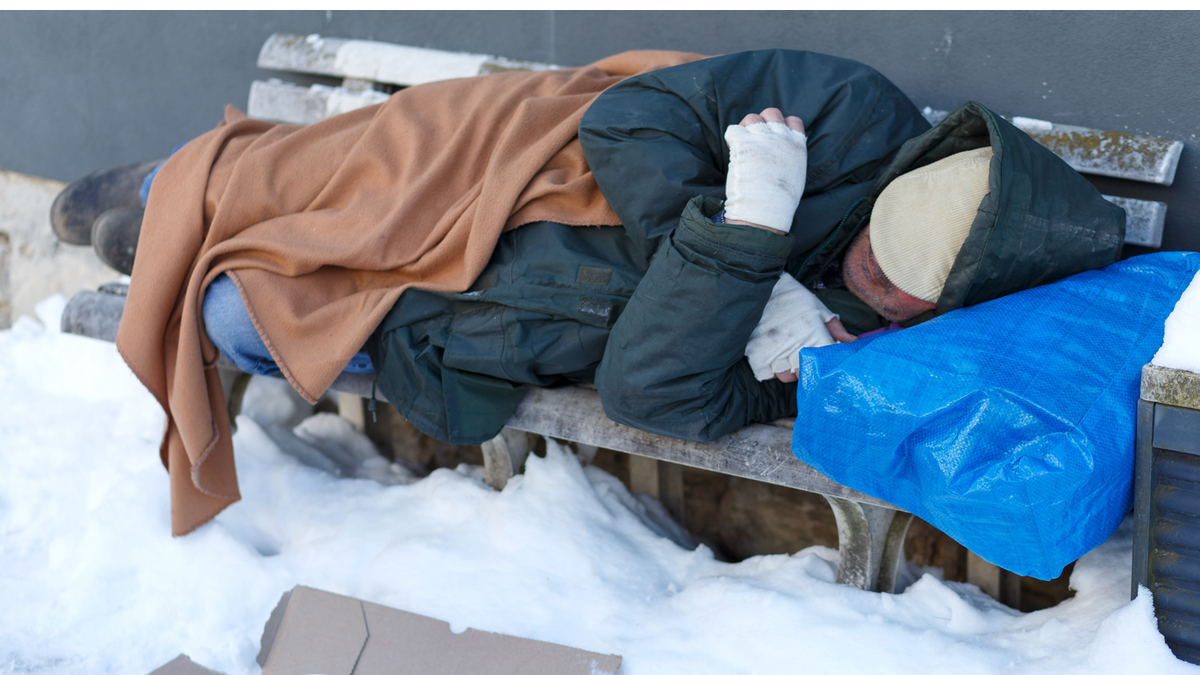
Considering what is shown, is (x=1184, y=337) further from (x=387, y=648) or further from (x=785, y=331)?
(x=387, y=648)

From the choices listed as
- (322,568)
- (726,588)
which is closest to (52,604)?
(322,568)

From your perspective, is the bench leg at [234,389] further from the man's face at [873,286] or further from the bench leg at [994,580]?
the bench leg at [994,580]

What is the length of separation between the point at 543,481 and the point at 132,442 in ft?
3.39

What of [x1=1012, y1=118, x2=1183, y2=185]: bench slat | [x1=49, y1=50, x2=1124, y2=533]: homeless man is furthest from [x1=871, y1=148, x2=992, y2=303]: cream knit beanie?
[x1=1012, y1=118, x2=1183, y2=185]: bench slat

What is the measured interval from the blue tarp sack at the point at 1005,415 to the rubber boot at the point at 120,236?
5.14 feet

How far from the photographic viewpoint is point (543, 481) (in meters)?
1.70

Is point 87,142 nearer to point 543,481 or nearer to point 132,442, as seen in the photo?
point 132,442

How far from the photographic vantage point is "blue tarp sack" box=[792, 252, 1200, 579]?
1.07 meters

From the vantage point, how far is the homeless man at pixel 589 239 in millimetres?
1247

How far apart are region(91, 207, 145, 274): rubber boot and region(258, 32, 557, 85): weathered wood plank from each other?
720mm

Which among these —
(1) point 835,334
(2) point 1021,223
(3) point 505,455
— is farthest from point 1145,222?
(3) point 505,455

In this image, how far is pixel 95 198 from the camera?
6.94ft

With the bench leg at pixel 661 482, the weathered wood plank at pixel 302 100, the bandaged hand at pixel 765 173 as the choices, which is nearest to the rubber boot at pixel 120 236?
the weathered wood plank at pixel 302 100

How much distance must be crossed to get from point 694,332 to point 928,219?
1.23 feet
